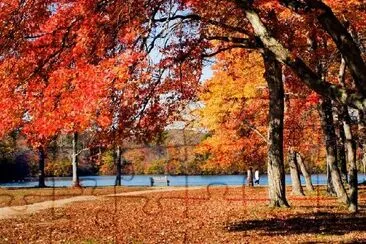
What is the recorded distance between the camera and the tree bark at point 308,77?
9.52 meters

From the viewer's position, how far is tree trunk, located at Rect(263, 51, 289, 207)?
20.7 metres

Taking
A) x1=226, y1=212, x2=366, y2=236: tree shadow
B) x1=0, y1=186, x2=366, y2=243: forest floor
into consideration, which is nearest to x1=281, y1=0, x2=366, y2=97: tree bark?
x1=0, y1=186, x2=366, y2=243: forest floor

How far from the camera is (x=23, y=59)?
11992 millimetres

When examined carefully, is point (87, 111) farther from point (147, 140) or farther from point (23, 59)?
point (147, 140)

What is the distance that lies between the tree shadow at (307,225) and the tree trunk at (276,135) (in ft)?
7.58

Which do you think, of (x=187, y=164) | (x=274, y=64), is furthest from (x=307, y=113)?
(x=187, y=164)

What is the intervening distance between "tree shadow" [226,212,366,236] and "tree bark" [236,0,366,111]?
5444 millimetres

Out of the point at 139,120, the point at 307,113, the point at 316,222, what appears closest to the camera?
the point at 139,120

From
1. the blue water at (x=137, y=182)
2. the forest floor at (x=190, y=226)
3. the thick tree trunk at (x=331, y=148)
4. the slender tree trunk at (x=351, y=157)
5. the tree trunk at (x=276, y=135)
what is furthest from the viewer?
the blue water at (x=137, y=182)

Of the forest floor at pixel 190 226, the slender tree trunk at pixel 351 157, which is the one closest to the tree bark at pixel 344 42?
the forest floor at pixel 190 226

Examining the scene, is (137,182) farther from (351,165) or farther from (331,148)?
(351,165)

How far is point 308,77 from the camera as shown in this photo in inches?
390

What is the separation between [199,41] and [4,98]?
24.6ft

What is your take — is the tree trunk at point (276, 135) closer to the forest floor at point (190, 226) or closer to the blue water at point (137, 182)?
the forest floor at point (190, 226)
